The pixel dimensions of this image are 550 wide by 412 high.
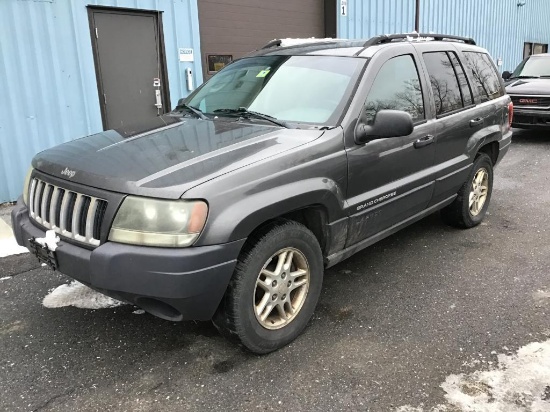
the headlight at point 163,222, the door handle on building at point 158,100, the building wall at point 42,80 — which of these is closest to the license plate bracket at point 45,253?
the headlight at point 163,222

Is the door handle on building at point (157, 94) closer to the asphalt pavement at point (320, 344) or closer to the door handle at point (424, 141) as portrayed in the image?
the asphalt pavement at point (320, 344)

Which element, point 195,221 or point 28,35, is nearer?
point 195,221

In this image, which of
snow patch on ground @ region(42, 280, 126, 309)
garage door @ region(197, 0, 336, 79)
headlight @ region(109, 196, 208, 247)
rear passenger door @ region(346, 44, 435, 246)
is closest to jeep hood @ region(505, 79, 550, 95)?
garage door @ region(197, 0, 336, 79)

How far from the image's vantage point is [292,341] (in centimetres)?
301

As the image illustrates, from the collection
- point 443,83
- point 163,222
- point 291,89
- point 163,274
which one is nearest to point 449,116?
point 443,83

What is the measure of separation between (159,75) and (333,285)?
4.93 m

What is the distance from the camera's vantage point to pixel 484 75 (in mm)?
4855

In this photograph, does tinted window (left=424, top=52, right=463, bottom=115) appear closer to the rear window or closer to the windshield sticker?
the rear window

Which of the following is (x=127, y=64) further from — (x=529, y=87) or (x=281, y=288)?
(x=529, y=87)

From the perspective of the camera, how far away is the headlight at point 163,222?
2379 millimetres

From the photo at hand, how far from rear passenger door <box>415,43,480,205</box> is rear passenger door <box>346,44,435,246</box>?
0.16 m

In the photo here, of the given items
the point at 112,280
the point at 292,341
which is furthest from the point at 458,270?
the point at 112,280

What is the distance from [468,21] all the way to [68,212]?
15195 mm

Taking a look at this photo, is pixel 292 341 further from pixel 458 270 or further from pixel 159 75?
pixel 159 75
